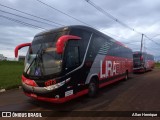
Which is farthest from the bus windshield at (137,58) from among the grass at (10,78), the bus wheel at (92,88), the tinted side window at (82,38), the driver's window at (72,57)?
the driver's window at (72,57)

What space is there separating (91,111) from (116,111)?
91 centimetres

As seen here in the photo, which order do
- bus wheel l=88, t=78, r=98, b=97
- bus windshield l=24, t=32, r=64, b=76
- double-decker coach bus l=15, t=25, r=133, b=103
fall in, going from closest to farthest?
double-decker coach bus l=15, t=25, r=133, b=103
bus windshield l=24, t=32, r=64, b=76
bus wheel l=88, t=78, r=98, b=97

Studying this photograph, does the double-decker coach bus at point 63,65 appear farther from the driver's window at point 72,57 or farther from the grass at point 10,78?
the grass at point 10,78

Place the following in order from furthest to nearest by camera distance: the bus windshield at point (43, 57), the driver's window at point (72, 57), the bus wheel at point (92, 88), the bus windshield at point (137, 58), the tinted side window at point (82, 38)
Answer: the bus windshield at point (137, 58), the bus wheel at point (92, 88), the tinted side window at point (82, 38), the driver's window at point (72, 57), the bus windshield at point (43, 57)

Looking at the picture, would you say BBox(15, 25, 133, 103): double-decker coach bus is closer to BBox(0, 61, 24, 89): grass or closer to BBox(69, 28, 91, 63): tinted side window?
BBox(69, 28, 91, 63): tinted side window

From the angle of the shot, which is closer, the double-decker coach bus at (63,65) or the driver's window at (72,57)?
the double-decker coach bus at (63,65)

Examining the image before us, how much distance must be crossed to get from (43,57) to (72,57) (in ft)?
3.73

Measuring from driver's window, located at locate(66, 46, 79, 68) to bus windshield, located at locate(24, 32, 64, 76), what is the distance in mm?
388

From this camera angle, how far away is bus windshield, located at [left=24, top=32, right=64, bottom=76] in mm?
6840

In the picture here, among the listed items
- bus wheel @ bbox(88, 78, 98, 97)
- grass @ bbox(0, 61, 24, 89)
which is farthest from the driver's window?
grass @ bbox(0, 61, 24, 89)

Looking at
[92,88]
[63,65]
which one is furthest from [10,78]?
[63,65]

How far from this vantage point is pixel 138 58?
953 inches

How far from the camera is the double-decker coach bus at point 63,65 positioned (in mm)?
A: 6660

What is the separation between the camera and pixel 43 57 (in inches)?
283
